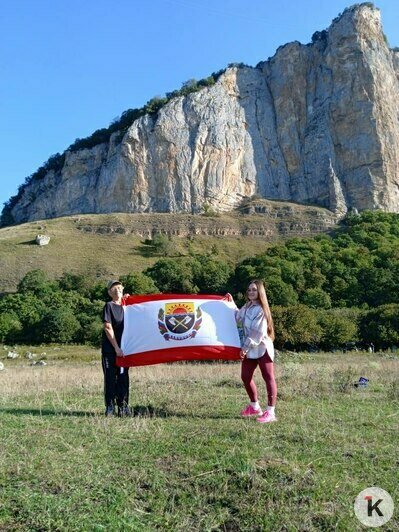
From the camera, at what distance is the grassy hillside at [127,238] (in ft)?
226

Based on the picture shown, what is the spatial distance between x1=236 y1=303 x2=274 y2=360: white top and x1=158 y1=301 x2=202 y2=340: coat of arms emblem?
104 cm

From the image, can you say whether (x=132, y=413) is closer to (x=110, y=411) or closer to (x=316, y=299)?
(x=110, y=411)

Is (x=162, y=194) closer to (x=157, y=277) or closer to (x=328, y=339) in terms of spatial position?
(x=157, y=277)


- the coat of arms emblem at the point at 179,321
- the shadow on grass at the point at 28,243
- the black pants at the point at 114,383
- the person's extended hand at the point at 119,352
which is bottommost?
the black pants at the point at 114,383

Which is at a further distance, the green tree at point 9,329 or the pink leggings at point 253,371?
the green tree at point 9,329

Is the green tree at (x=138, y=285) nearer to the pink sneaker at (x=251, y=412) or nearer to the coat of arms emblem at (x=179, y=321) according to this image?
the coat of arms emblem at (x=179, y=321)

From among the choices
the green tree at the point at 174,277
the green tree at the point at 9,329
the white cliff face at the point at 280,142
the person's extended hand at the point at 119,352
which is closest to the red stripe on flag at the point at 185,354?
the person's extended hand at the point at 119,352

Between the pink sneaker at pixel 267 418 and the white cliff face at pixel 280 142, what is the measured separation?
91445mm

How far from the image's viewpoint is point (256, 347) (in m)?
7.09

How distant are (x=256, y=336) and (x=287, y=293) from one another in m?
44.4

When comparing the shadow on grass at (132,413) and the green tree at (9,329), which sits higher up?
the green tree at (9,329)

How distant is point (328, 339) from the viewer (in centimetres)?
3694

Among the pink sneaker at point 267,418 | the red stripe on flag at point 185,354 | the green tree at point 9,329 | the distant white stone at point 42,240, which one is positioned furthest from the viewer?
the distant white stone at point 42,240

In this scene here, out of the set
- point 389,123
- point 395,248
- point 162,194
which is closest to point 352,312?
point 395,248
